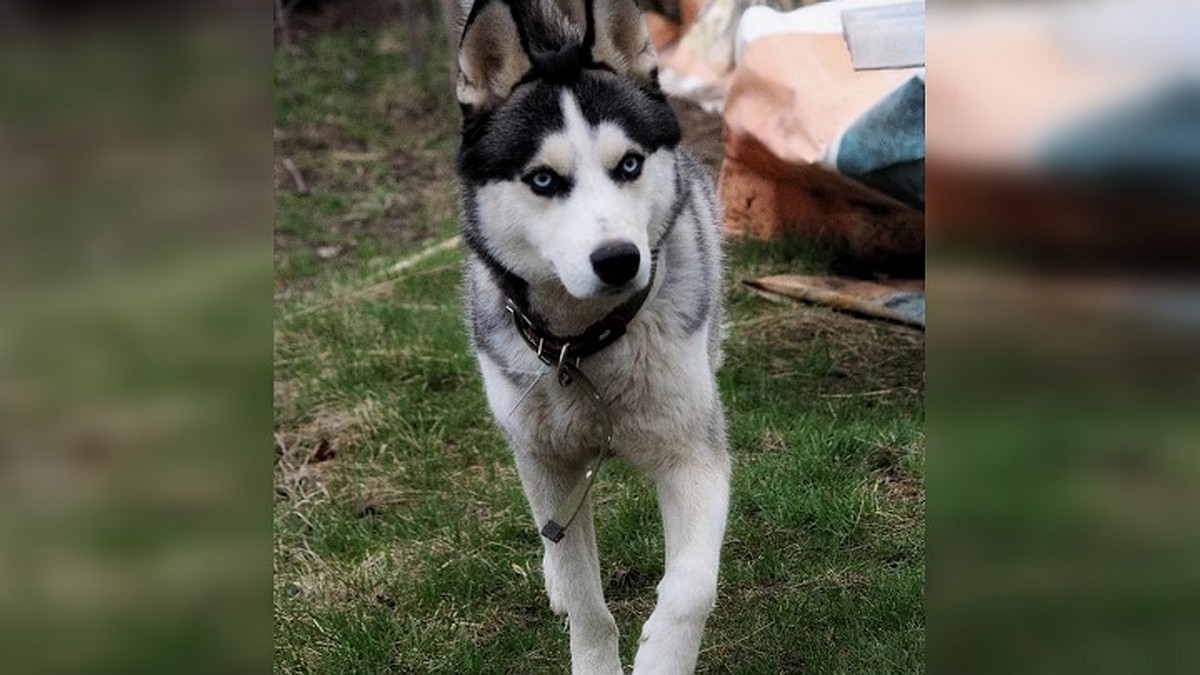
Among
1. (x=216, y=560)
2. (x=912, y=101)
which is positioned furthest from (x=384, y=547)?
(x=216, y=560)

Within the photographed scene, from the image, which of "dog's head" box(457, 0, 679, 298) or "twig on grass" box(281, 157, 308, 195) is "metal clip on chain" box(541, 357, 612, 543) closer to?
"dog's head" box(457, 0, 679, 298)

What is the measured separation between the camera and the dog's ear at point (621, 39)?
3.21 metres

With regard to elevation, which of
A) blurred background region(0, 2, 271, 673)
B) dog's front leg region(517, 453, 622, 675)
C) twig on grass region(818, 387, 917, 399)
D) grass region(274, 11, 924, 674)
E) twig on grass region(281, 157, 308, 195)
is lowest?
twig on grass region(281, 157, 308, 195)

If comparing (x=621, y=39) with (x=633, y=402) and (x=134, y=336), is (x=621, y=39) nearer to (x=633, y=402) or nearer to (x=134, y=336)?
(x=633, y=402)

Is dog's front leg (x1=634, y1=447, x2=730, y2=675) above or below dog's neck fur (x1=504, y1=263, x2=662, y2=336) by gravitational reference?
below

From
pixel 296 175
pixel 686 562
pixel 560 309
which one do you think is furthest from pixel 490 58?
pixel 296 175

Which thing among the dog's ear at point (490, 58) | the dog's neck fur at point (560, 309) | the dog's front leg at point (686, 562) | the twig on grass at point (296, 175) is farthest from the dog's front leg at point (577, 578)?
the twig on grass at point (296, 175)

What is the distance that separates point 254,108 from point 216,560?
460 millimetres

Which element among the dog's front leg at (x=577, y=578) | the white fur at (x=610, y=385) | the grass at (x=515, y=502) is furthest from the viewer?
the grass at (x=515, y=502)

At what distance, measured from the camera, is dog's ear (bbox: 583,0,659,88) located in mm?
3213

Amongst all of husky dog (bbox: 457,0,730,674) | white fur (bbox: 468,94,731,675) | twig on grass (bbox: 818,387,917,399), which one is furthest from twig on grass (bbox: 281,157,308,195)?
husky dog (bbox: 457,0,730,674)

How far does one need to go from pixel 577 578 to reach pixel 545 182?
3.74ft

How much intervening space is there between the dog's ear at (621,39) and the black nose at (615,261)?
2.31 feet

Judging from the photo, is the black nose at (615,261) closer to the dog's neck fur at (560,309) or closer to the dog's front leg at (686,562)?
the dog's neck fur at (560,309)
